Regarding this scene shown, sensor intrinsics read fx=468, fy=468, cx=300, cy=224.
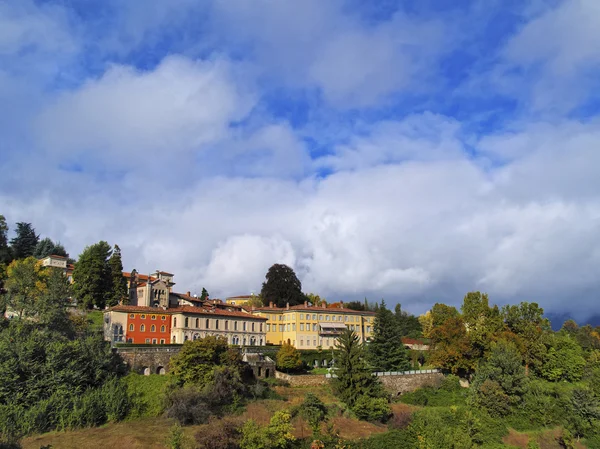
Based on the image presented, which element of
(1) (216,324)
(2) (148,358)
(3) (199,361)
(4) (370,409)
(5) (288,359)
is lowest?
(4) (370,409)

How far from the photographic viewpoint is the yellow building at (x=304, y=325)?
81.8 meters

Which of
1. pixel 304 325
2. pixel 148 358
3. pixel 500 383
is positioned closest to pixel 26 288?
pixel 148 358

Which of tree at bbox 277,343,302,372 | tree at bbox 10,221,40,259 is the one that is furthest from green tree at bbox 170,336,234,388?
tree at bbox 10,221,40,259

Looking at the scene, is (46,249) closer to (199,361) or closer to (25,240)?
(25,240)

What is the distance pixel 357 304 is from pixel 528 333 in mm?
55750

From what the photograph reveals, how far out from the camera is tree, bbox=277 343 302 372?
58.8m

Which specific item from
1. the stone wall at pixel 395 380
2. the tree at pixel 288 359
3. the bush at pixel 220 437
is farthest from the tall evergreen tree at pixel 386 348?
the bush at pixel 220 437

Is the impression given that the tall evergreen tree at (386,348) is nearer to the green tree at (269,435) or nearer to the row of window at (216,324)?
the row of window at (216,324)

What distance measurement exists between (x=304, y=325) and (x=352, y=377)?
3295 centimetres

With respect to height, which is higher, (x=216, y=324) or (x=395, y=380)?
(x=216, y=324)

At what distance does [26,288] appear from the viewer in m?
57.3

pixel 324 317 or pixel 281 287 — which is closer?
pixel 324 317

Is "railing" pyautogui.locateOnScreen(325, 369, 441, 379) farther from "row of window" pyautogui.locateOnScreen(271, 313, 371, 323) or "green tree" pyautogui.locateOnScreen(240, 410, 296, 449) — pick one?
"row of window" pyautogui.locateOnScreen(271, 313, 371, 323)

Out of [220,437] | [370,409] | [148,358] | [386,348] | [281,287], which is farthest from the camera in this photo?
[281,287]
